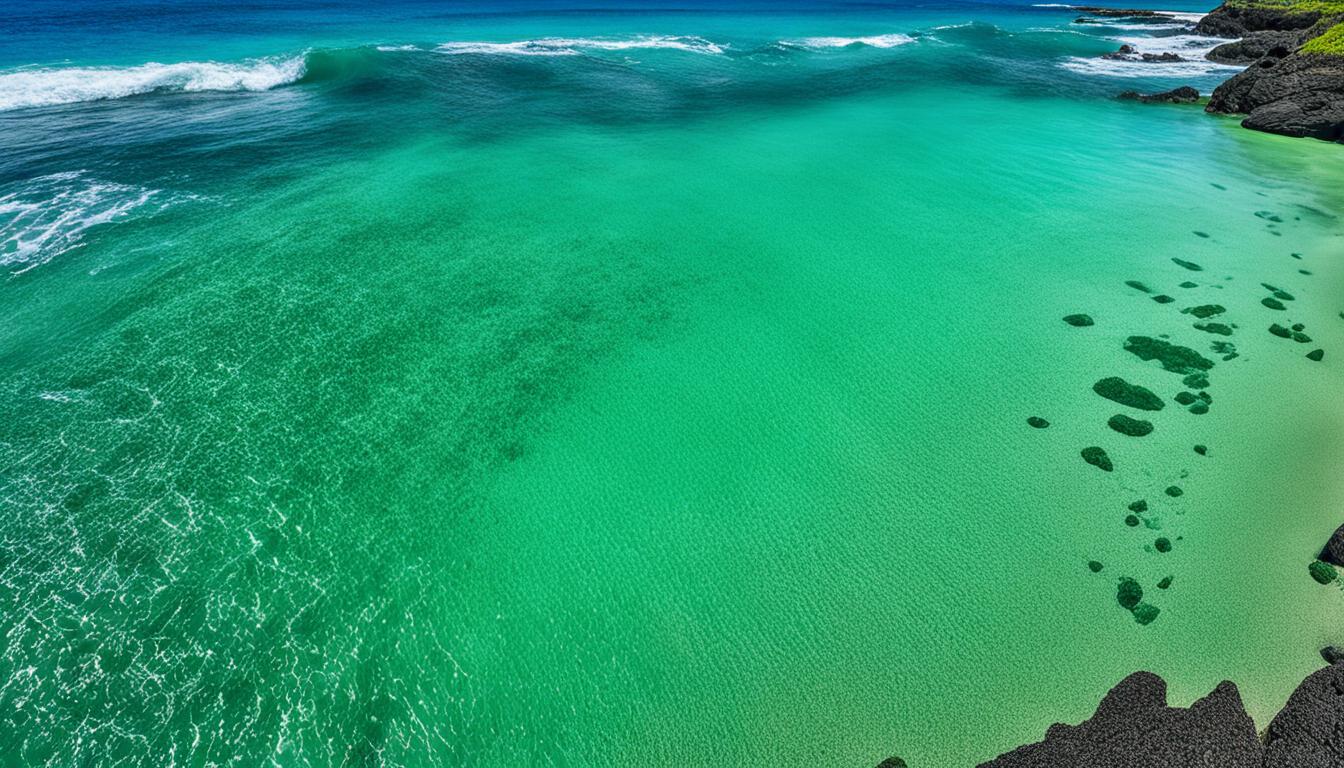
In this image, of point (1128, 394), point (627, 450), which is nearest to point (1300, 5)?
point (1128, 394)

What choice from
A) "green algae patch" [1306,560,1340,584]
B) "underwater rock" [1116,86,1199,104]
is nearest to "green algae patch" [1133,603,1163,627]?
"green algae patch" [1306,560,1340,584]

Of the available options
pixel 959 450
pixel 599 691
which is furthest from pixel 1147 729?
pixel 599 691

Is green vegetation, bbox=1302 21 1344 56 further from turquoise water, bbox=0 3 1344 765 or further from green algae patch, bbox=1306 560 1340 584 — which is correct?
green algae patch, bbox=1306 560 1340 584

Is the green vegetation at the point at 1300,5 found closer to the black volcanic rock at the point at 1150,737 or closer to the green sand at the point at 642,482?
the green sand at the point at 642,482

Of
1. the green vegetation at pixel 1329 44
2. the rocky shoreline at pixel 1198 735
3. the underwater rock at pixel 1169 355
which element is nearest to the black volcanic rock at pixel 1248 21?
the green vegetation at pixel 1329 44

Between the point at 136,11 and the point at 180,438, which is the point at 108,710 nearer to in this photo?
the point at 180,438

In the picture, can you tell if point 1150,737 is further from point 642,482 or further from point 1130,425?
point 642,482
